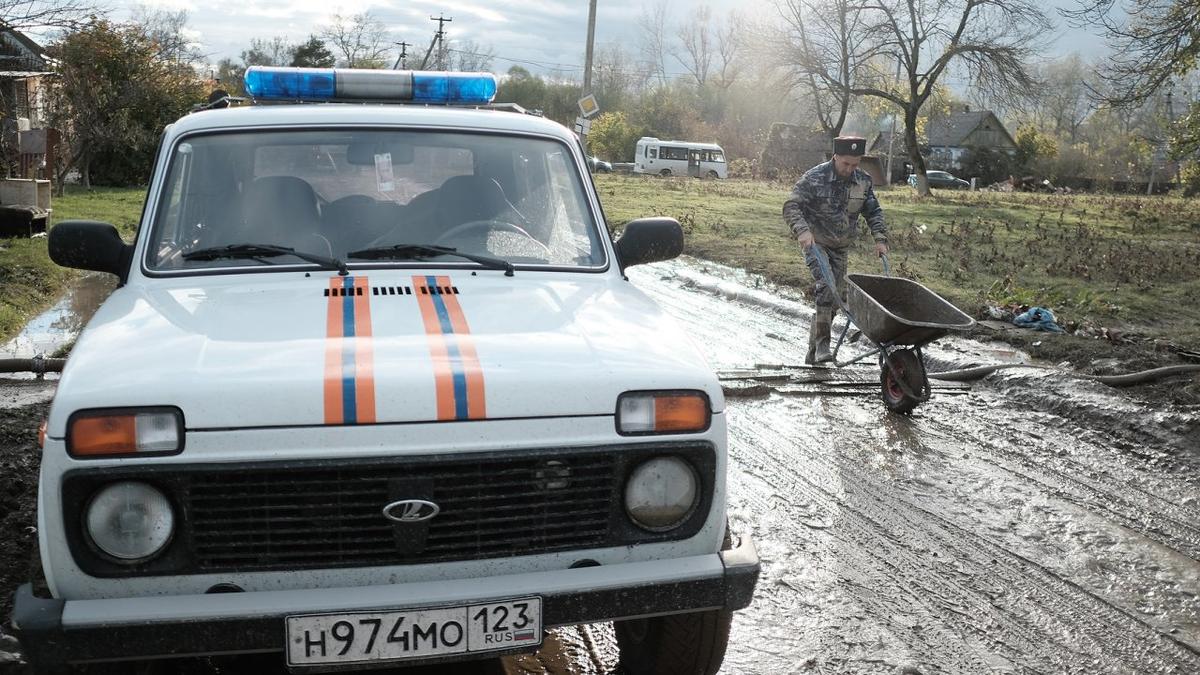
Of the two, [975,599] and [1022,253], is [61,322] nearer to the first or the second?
[975,599]

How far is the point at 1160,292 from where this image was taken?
45.2ft

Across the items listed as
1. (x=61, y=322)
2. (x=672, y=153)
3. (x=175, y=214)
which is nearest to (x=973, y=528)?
(x=175, y=214)

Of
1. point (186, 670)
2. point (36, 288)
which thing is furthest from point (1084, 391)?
point (36, 288)

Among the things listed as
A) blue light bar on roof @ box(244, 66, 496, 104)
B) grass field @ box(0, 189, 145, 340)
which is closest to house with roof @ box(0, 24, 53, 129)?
grass field @ box(0, 189, 145, 340)

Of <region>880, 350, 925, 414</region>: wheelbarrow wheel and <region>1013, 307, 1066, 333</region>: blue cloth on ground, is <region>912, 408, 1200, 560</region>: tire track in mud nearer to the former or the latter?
<region>880, 350, 925, 414</region>: wheelbarrow wheel

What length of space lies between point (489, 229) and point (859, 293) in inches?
176

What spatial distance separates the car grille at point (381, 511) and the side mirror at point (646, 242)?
1586 millimetres

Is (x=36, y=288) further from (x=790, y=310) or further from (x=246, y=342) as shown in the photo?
(x=246, y=342)

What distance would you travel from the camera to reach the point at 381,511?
120 inches

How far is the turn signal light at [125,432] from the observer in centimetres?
288

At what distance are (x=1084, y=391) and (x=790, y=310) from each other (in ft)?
14.5

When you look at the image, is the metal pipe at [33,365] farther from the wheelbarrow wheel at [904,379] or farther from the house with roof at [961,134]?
the house with roof at [961,134]

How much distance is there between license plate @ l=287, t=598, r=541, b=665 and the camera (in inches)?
115

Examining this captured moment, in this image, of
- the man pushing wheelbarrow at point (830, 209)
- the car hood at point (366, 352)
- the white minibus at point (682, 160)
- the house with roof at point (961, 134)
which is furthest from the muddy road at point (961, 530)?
the house with roof at point (961, 134)
